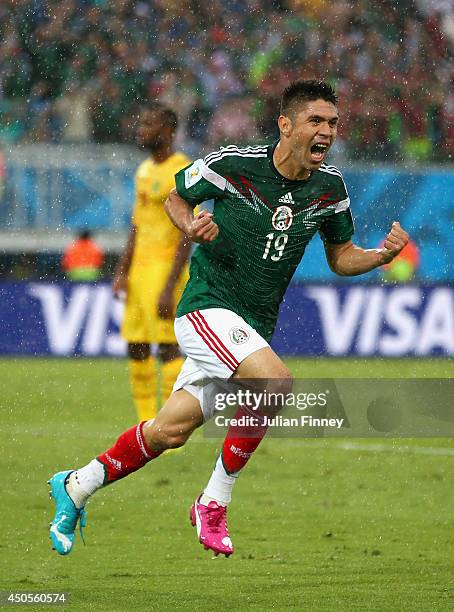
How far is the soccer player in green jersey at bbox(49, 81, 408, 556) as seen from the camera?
15.9 feet

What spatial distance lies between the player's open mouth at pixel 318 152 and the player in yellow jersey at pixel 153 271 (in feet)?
10.4

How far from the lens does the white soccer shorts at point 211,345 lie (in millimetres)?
4777

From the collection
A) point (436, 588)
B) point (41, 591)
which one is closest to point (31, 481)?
point (41, 591)

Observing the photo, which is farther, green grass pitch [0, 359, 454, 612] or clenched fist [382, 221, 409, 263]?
clenched fist [382, 221, 409, 263]

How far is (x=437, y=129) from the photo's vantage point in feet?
53.7

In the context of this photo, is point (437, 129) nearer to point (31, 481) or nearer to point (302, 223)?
point (31, 481)


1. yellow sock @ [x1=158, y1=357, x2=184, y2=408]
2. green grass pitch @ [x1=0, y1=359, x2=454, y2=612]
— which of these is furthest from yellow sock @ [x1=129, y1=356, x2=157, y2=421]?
green grass pitch @ [x1=0, y1=359, x2=454, y2=612]

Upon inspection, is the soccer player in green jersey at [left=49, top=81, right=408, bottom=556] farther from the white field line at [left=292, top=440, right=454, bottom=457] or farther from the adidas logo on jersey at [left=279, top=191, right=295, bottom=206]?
the white field line at [left=292, top=440, right=454, bottom=457]

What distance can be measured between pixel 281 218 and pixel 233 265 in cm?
26

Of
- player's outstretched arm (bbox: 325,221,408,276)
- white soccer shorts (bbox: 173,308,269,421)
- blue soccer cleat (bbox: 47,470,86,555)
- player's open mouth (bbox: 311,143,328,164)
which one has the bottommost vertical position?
blue soccer cleat (bbox: 47,470,86,555)

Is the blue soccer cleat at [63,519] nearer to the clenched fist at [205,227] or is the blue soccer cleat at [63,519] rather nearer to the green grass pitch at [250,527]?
the green grass pitch at [250,527]

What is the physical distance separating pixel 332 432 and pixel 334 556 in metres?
3.58

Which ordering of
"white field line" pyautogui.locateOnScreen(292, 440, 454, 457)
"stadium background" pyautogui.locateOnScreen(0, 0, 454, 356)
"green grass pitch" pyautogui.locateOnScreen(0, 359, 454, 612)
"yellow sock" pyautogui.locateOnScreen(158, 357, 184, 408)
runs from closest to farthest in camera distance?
1. "green grass pitch" pyautogui.locateOnScreen(0, 359, 454, 612)
2. "yellow sock" pyautogui.locateOnScreen(158, 357, 184, 408)
3. "white field line" pyautogui.locateOnScreen(292, 440, 454, 457)
4. "stadium background" pyautogui.locateOnScreen(0, 0, 454, 356)

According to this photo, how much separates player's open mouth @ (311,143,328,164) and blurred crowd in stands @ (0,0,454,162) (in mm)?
11371
